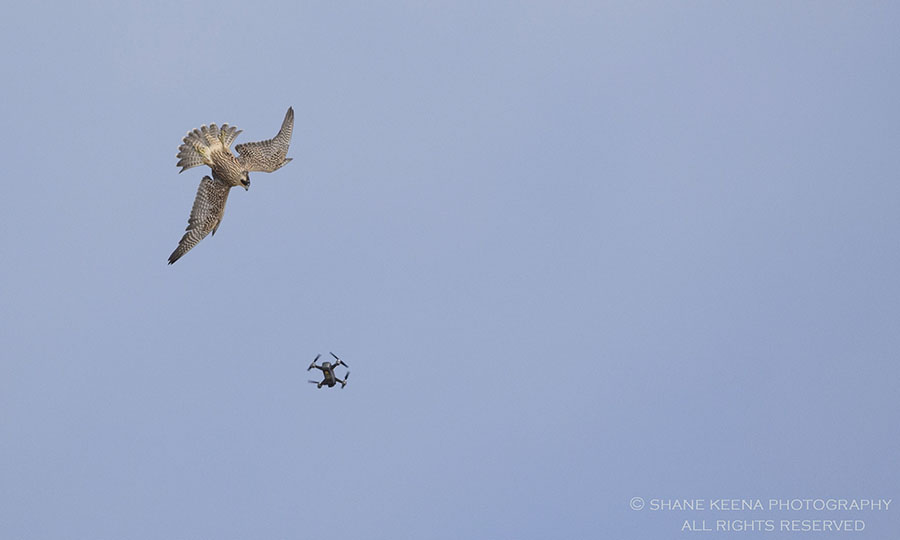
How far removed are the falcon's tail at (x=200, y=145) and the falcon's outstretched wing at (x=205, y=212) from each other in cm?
123

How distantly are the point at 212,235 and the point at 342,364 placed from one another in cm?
1018

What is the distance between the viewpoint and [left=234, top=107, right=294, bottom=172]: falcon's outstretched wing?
6400 cm

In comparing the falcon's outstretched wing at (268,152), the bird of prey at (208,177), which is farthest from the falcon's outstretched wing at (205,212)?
the falcon's outstretched wing at (268,152)

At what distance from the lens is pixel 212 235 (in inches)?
2418

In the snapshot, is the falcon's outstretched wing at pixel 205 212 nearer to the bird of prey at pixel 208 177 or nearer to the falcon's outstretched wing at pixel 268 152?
the bird of prey at pixel 208 177

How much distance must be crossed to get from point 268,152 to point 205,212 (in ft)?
19.0

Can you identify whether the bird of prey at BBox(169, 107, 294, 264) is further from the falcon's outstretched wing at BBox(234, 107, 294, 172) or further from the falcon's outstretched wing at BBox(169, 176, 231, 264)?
the falcon's outstretched wing at BBox(234, 107, 294, 172)

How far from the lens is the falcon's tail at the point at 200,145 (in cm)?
6025

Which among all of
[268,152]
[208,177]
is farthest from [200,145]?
[268,152]

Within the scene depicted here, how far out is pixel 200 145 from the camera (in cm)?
6038

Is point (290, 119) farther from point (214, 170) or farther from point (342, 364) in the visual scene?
point (342, 364)

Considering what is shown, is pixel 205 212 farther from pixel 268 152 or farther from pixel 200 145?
pixel 268 152

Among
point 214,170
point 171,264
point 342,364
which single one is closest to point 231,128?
point 214,170

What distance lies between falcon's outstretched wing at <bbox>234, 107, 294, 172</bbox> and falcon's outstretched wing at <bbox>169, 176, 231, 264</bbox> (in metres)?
2.33
